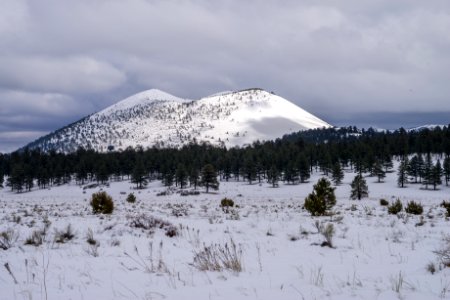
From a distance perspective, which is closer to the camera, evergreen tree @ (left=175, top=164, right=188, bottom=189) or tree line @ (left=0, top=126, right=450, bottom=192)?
evergreen tree @ (left=175, top=164, right=188, bottom=189)

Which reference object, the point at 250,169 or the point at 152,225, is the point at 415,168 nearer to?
the point at 250,169

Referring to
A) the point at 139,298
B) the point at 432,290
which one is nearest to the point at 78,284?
the point at 139,298

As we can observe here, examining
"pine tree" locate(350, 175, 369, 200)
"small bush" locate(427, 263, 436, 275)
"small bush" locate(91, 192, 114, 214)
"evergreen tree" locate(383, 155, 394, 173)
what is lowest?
"pine tree" locate(350, 175, 369, 200)

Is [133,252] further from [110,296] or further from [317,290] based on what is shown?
[317,290]

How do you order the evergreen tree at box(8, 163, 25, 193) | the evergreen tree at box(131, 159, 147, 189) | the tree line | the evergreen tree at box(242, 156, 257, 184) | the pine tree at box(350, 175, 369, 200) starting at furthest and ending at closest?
the evergreen tree at box(242, 156, 257, 184), the evergreen tree at box(8, 163, 25, 193), the tree line, the evergreen tree at box(131, 159, 147, 189), the pine tree at box(350, 175, 369, 200)

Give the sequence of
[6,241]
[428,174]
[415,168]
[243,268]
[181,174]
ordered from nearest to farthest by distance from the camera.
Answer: [243,268], [6,241], [428,174], [415,168], [181,174]

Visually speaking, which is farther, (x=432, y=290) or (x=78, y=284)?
(x=78, y=284)

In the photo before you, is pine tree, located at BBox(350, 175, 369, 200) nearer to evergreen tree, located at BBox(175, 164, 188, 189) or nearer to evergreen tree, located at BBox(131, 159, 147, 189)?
evergreen tree, located at BBox(175, 164, 188, 189)

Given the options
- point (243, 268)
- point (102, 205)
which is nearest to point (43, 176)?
point (102, 205)

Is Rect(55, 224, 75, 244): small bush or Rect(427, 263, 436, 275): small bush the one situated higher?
Rect(427, 263, 436, 275): small bush

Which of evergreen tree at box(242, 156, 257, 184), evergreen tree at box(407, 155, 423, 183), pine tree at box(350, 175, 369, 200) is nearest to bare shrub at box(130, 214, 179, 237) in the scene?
pine tree at box(350, 175, 369, 200)

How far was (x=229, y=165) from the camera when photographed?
110 meters

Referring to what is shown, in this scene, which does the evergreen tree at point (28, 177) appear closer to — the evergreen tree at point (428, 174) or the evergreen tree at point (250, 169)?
the evergreen tree at point (250, 169)

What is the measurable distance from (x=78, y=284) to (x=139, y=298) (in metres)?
1.30
